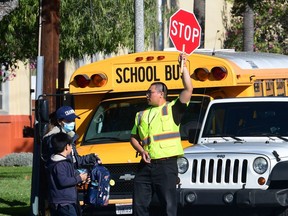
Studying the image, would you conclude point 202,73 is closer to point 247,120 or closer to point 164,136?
point 247,120

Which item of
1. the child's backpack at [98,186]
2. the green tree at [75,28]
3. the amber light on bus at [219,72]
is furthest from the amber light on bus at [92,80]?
the green tree at [75,28]

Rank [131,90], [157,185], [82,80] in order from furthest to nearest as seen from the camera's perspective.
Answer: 1. [82,80]
2. [131,90]
3. [157,185]

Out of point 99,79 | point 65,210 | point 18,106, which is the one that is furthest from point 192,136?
point 18,106

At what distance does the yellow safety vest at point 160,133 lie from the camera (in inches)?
426

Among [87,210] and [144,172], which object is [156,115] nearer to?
[144,172]

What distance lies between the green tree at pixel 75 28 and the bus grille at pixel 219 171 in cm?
821

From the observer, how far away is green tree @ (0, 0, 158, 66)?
63.4 ft

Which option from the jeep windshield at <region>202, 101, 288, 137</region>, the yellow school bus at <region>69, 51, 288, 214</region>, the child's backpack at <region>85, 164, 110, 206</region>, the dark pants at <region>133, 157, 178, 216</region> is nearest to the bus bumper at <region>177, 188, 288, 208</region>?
the dark pants at <region>133, 157, 178, 216</region>

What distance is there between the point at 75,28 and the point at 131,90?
21.4 feet

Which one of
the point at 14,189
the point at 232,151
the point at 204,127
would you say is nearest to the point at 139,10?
the point at 14,189

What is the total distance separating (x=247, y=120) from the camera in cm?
1251

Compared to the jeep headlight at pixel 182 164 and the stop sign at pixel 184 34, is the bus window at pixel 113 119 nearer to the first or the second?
the stop sign at pixel 184 34

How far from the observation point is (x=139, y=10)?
18328mm

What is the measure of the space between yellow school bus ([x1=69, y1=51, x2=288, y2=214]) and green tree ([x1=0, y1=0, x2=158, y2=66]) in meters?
5.44
